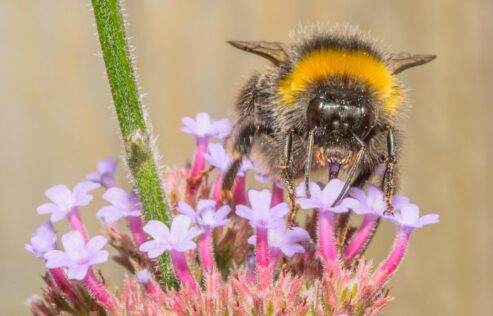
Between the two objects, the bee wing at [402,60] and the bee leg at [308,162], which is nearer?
the bee leg at [308,162]

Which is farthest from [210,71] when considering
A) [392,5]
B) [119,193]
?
[119,193]

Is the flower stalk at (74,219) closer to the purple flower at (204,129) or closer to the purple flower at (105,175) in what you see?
the purple flower at (105,175)

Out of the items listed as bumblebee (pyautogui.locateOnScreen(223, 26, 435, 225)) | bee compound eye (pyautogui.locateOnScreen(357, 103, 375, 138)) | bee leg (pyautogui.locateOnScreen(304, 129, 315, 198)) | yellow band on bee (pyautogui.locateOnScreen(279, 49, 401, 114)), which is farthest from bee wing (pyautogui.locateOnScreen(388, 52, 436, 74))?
bee leg (pyautogui.locateOnScreen(304, 129, 315, 198))

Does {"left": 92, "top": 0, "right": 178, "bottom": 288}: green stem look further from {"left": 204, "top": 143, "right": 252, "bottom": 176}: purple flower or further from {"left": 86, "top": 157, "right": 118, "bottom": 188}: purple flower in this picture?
{"left": 86, "top": 157, "right": 118, "bottom": 188}: purple flower

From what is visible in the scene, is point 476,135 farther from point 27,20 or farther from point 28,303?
point 28,303

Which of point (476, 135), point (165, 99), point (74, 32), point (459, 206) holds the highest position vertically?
point (74, 32)

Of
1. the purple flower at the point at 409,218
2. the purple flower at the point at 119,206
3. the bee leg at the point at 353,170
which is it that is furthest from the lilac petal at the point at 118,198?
the purple flower at the point at 409,218

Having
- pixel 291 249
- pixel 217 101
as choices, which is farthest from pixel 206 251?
pixel 217 101
